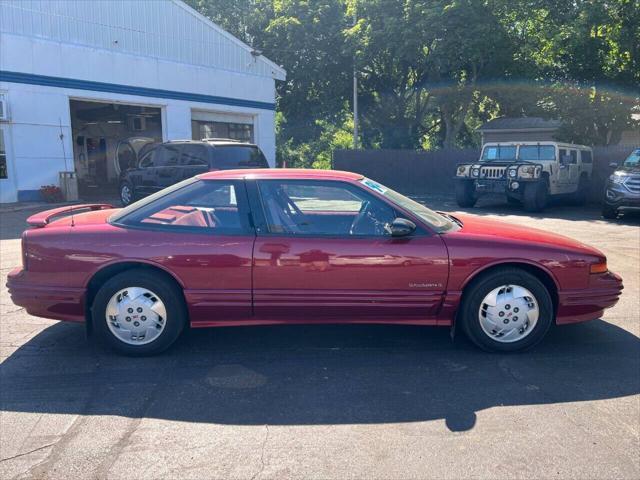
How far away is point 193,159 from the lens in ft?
44.3

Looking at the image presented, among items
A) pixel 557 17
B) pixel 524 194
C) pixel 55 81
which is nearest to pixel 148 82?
pixel 55 81

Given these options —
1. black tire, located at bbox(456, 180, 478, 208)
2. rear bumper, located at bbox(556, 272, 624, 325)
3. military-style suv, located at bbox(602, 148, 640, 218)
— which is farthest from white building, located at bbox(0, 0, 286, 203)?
rear bumper, located at bbox(556, 272, 624, 325)

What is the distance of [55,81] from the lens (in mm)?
16938

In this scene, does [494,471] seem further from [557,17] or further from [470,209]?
[557,17]

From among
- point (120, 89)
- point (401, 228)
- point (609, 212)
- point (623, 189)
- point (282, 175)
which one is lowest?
point (609, 212)

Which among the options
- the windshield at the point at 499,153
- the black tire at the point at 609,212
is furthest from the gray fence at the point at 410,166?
the black tire at the point at 609,212

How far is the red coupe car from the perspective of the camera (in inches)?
169

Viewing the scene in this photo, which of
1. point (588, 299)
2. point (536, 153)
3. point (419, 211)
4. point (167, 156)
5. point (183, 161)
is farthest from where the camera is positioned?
point (536, 153)

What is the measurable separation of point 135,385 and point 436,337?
8.29 feet

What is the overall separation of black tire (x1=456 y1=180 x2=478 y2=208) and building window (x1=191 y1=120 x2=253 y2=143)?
33.0ft

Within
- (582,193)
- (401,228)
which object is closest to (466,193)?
(582,193)

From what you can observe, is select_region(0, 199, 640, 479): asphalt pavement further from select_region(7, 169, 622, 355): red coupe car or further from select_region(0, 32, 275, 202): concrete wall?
select_region(0, 32, 275, 202): concrete wall

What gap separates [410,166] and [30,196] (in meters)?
14.7

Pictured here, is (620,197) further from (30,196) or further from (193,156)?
(30,196)
